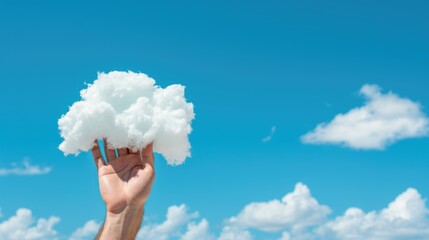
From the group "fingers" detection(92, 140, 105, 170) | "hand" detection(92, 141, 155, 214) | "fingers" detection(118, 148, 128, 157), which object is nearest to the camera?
"hand" detection(92, 141, 155, 214)

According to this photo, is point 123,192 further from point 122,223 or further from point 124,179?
point 122,223

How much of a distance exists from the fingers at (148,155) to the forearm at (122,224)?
1267 mm

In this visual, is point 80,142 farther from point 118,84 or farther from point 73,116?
point 118,84

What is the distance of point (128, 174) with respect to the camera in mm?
16672

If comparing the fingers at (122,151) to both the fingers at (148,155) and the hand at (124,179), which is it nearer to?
the hand at (124,179)

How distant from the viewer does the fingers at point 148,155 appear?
1711 centimetres

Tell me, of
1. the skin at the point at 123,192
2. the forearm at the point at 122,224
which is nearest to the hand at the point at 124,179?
the skin at the point at 123,192

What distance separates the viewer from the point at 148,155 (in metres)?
17.2

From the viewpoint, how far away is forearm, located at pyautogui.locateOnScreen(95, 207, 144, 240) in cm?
1647

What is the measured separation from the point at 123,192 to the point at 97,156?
1.41 m

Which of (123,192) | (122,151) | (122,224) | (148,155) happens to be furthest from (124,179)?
(122,224)

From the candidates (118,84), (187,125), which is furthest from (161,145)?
(118,84)

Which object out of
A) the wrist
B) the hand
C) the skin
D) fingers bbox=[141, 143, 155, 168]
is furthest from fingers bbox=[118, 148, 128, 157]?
the wrist

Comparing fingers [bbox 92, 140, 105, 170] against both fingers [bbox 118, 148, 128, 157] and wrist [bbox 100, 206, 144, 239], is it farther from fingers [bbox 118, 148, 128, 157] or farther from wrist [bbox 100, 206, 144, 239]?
wrist [bbox 100, 206, 144, 239]
